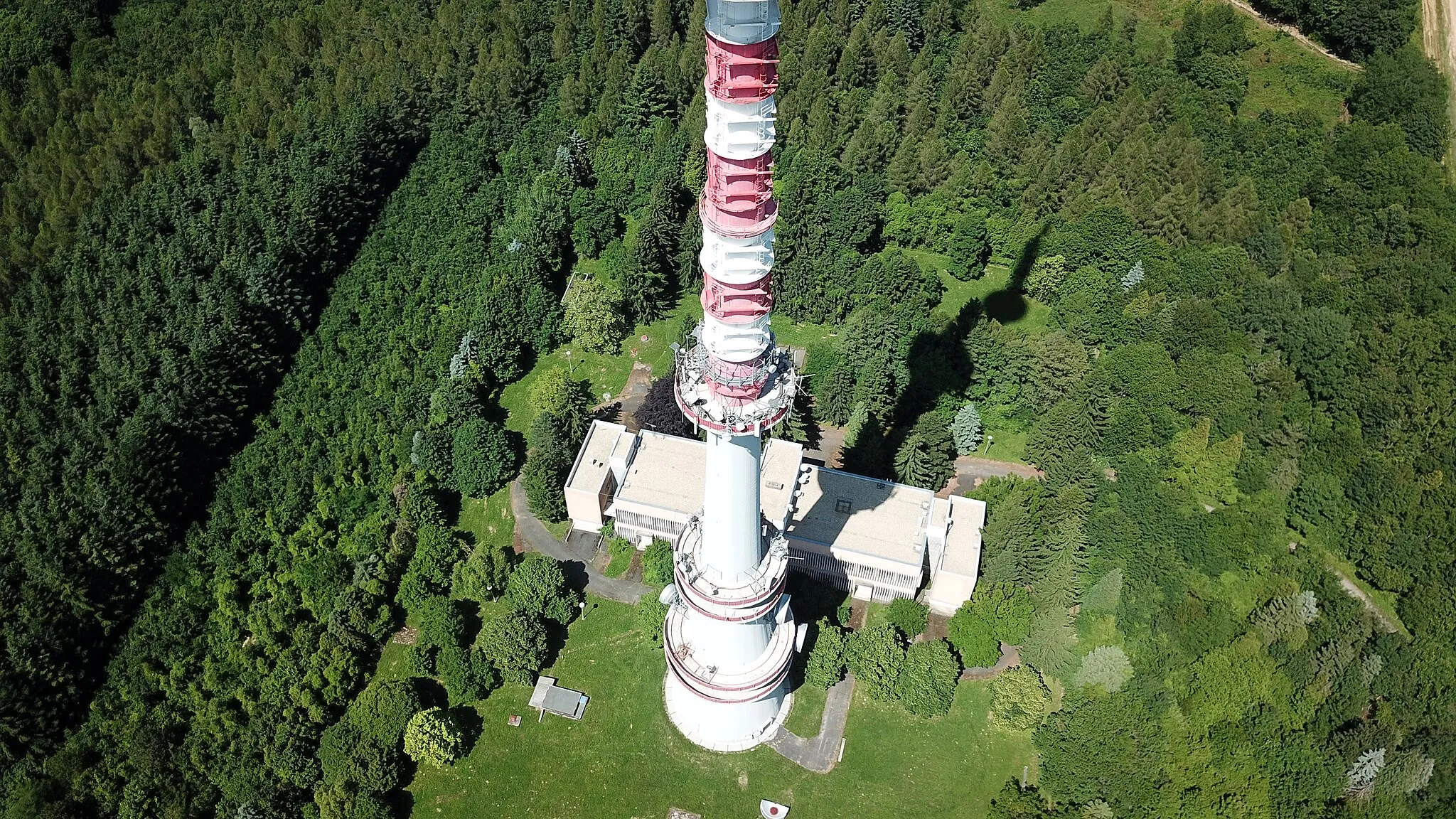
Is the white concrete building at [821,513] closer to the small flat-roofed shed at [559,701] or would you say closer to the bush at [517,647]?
the bush at [517,647]

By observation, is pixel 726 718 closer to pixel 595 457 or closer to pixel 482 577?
pixel 482 577

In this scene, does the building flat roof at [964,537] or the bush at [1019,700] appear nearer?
the bush at [1019,700]

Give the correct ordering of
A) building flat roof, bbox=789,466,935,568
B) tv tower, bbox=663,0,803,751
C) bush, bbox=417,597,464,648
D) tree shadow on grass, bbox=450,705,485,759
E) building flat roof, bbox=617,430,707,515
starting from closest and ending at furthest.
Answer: tv tower, bbox=663,0,803,751 → tree shadow on grass, bbox=450,705,485,759 → bush, bbox=417,597,464,648 → building flat roof, bbox=789,466,935,568 → building flat roof, bbox=617,430,707,515

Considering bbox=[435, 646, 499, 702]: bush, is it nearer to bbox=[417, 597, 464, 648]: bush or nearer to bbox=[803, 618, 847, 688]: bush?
bbox=[417, 597, 464, 648]: bush

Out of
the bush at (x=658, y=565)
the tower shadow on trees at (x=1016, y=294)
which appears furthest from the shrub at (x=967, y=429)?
the bush at (x=658, y=565)

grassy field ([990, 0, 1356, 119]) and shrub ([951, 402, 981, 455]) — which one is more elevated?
grassy field ([990, 0, 1356, 119])

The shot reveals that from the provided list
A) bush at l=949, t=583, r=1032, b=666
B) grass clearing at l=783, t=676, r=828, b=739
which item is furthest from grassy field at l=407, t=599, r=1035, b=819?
bush at l=949, t=583, r=1032, b=666
